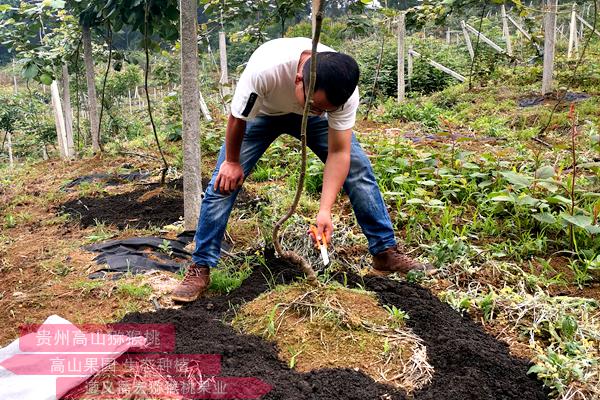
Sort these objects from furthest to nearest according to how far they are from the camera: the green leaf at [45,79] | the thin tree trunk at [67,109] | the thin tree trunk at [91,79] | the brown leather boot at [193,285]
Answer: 1. the thin tree trunk at [67,109]
2. the thin tree trunk at [91,79]
3. the green leaf at [45,79]
4. the brown leather boot at [193,285]

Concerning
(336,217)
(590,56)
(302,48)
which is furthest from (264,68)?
(590,56)

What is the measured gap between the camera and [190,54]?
9.13 feet

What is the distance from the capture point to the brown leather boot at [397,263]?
237 cm

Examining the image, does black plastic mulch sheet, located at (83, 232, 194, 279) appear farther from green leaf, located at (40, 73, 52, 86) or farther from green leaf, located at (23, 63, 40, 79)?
green leaf, located at (23, 63, 40, 79)

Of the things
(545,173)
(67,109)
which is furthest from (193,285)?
(67,109)

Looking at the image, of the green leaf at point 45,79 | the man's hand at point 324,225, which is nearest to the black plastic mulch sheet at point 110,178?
the green leaf at point 45,79

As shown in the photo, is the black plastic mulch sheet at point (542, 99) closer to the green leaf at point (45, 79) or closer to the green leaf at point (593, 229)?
the green leaf at point (593, 229)

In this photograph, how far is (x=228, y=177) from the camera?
218 centimetres

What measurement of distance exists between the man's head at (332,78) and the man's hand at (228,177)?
2.12ft

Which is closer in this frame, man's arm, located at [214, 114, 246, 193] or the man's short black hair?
the man's short black hair

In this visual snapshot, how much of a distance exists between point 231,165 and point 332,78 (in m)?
0.76

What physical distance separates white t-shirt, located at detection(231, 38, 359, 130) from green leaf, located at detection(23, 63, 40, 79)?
3.11 m

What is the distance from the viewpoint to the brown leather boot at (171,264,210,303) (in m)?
2.18
